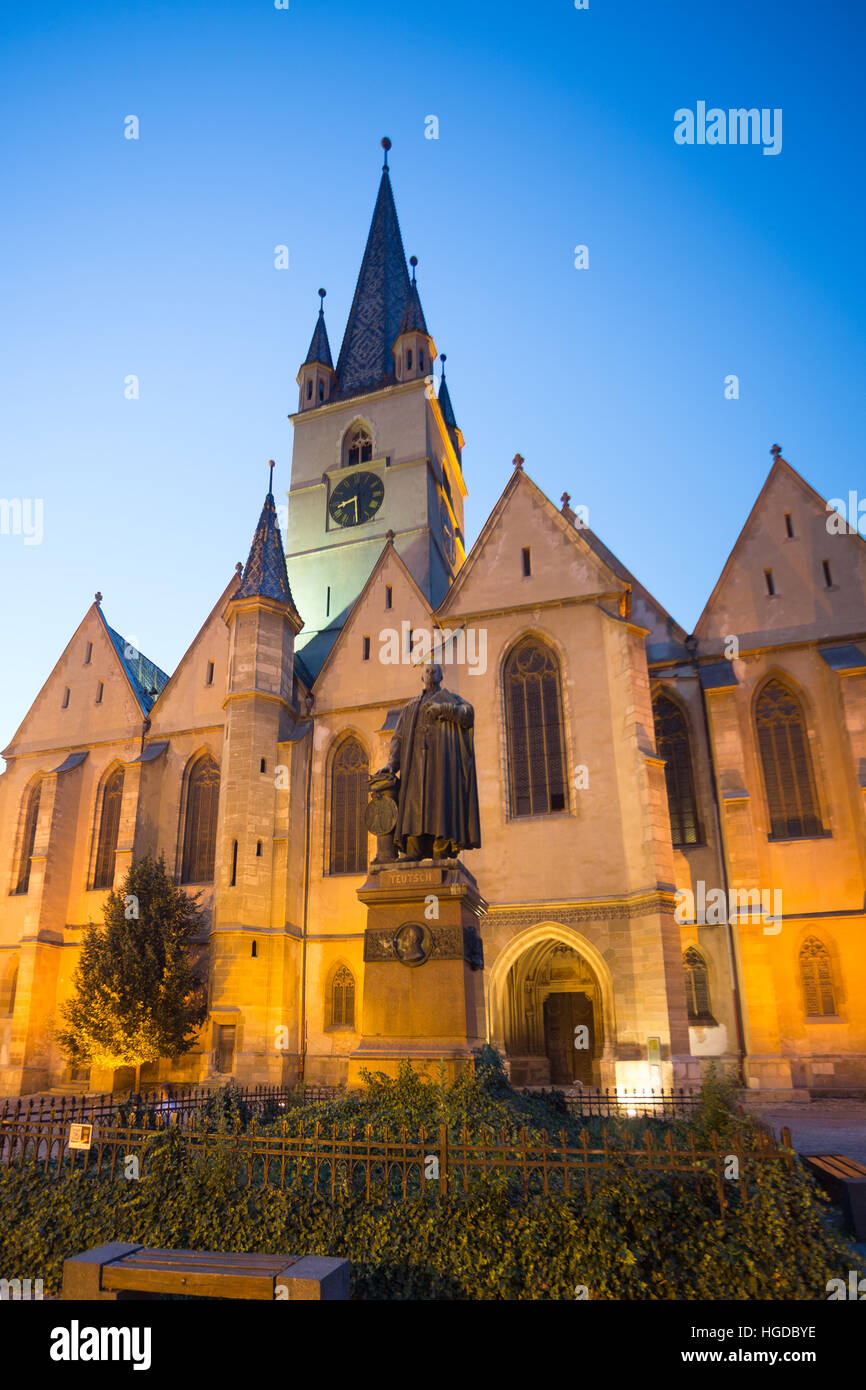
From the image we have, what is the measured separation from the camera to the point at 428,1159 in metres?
5.81

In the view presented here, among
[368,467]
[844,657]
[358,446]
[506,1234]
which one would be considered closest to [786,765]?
[844,657]

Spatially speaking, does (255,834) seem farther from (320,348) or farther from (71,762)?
(320,348)

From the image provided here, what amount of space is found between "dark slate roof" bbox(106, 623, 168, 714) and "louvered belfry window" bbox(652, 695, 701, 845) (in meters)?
16.0

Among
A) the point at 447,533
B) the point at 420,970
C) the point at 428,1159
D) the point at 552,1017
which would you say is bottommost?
the point at 428,1159

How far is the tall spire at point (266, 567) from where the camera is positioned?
2448 cm

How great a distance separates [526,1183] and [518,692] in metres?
16.4

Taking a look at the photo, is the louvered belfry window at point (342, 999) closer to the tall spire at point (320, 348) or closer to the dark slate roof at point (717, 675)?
the dark slate roof at point (717, 675)

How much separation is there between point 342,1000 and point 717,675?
1269 centimetres

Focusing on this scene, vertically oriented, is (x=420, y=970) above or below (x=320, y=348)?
below

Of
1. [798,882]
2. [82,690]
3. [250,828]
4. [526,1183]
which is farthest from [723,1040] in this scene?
[82,690]

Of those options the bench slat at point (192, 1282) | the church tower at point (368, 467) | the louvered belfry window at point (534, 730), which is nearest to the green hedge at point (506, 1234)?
the bench slat at point (192, 1282)
